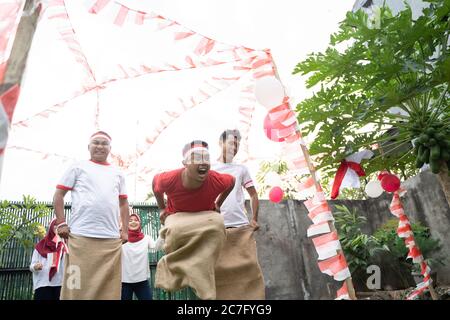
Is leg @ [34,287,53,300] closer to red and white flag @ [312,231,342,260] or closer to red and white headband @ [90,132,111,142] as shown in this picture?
red and white headband @ [90,132,111,142]

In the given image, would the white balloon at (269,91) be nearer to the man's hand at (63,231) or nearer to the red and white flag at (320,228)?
the red and white flag at (320,228)

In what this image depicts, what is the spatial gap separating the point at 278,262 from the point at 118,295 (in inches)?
165

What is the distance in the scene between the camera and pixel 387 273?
6.62 m

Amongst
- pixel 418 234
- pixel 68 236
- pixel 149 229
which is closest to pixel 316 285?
pixel 418 234

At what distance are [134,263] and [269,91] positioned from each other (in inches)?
109

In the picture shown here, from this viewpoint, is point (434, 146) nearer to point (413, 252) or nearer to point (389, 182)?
point (389, 182)

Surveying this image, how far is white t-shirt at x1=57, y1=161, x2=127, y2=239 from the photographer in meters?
3.00

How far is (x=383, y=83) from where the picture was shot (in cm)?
398

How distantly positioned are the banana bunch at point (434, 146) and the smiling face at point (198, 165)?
A: 238cm

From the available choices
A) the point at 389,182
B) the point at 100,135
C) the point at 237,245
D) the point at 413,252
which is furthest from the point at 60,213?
the point at 413,252

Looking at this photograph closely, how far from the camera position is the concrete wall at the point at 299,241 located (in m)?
6.54
